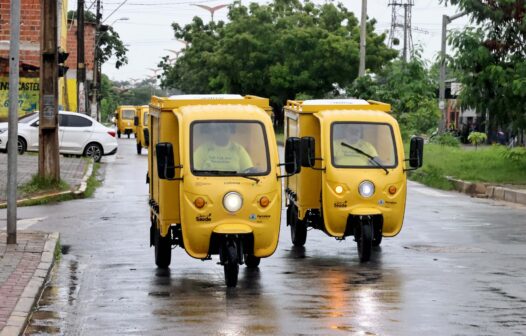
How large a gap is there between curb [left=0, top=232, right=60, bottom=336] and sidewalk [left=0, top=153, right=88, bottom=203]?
875cm

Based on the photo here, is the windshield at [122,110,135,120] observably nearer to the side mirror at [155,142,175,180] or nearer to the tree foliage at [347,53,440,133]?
the tree foliage at [347,53,440,133]

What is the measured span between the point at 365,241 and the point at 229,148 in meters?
2.56

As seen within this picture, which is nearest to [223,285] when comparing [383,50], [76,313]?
[76,313]

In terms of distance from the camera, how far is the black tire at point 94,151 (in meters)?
40.1

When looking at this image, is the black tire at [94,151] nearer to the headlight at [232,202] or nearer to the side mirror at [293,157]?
the side mirror at [293,157]

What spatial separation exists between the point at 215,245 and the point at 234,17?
240 ft

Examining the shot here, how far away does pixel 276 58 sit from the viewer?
8138 cm

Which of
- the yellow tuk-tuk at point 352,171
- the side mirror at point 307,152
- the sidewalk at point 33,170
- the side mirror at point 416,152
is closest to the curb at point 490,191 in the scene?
the sidewalk at point 33,170

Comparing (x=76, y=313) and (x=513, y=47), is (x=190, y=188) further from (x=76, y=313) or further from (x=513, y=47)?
(x=513, y=47)

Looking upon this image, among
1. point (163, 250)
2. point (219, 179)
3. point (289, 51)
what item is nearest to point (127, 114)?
point (289, 51)

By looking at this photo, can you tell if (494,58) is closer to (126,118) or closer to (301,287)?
(301,287)

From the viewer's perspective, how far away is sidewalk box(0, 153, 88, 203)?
27.5 metres

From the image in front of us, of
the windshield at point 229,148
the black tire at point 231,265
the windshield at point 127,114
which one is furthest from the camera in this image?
the windshield at point 127,114

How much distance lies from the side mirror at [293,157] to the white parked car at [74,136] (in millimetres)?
25721
